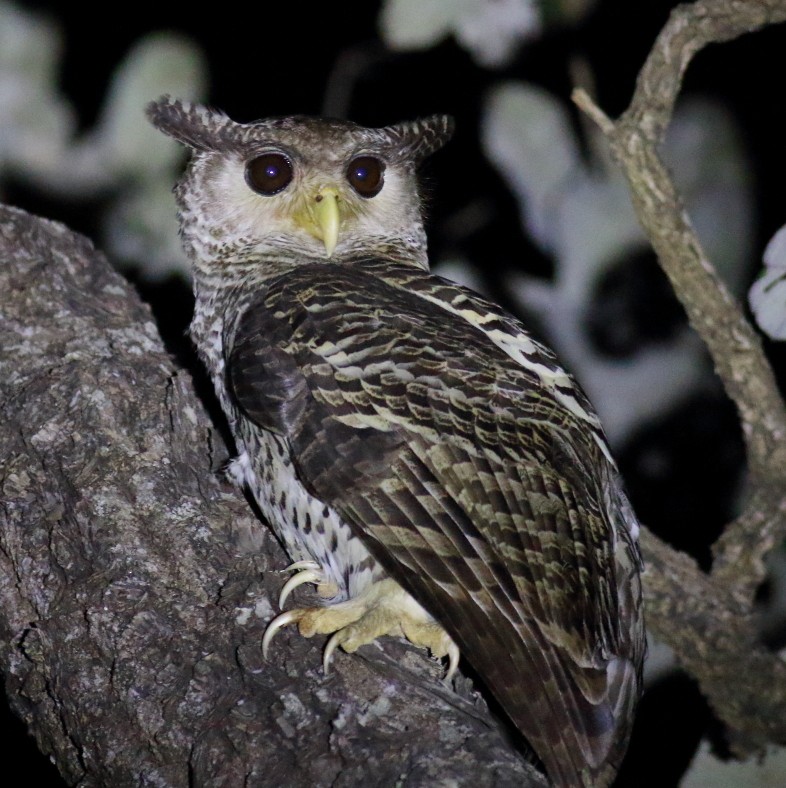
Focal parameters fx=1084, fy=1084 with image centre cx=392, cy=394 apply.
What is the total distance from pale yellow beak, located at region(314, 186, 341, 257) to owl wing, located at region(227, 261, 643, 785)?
0.38 m

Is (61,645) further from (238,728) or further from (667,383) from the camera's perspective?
(667,383)

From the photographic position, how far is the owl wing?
1996mm

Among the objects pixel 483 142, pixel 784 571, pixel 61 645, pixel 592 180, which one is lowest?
pixel 784 571

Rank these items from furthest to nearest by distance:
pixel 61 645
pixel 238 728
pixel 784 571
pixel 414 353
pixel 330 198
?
1. pixel 784 571
2. pixel 330 198
3. pixel 414 353
4. pixel 61 645
5. pixel 238 728

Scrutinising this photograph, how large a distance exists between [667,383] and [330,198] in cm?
191

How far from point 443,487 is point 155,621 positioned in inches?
23.4

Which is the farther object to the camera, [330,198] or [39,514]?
[330,198]

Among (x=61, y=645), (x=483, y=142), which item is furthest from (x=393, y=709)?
(x=483, y=142)

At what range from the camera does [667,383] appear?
166 inches

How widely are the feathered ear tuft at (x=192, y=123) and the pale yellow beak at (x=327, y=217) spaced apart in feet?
1.00

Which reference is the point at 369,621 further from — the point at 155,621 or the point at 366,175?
the point at 366,175

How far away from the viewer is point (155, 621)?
2.02 metres

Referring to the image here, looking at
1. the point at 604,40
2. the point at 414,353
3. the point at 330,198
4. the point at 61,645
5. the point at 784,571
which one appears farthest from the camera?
the point at 604,40

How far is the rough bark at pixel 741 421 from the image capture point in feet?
8.72
